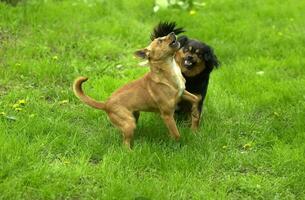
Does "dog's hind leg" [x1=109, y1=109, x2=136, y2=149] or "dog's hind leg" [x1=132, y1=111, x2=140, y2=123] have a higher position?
"dog's hind leg" [x1=109, y1=109, x2=136, y2=149]

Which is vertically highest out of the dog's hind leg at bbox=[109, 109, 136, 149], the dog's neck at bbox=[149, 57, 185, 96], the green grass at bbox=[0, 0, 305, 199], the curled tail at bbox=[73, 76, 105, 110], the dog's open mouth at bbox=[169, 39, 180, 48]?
the dog's open mouth at bbox=[169, 39, 180, 48]

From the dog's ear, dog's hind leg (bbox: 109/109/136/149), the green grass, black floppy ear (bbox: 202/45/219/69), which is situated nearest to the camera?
the green grass

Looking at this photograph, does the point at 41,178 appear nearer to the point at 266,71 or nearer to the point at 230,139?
the point at 230,139

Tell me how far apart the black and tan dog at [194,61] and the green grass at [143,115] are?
0.40m

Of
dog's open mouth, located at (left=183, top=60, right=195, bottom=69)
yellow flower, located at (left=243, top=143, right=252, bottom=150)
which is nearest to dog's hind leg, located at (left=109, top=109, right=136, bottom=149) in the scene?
dog's open mouth, located at (left=183, top=60, right=195, bottom=69)

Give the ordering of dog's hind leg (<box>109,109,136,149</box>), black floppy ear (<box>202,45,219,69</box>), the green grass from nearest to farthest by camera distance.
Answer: the green grass < dog's hind leg (<box>109,109,136,149</box>) < black floppy ear (<box>202,45,219,69</box>)

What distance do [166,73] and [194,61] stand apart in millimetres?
491

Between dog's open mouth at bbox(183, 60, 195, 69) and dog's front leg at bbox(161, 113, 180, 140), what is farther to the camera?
dog's open mouth at bbox(183, 60, 195, 69)

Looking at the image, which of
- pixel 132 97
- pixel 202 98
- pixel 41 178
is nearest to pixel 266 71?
pixel 202 98

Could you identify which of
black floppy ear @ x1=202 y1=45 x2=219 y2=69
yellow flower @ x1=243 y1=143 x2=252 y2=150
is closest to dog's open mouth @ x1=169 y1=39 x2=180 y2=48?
black floppy ear @ x1=202 y1=45 x2=219 y2=69

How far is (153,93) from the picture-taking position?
530cm

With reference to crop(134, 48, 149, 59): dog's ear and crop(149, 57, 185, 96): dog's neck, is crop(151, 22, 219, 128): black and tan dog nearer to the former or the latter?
crop(149, 57, 185, 96): dog's neck

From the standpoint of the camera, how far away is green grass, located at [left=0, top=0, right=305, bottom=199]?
4664mm

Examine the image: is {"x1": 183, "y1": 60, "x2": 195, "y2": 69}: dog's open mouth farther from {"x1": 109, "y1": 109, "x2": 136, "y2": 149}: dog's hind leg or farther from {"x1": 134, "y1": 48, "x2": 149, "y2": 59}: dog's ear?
{"x1": 109, "y1": 109, "x2": 136, "y2": 149}: dog's hind leg
